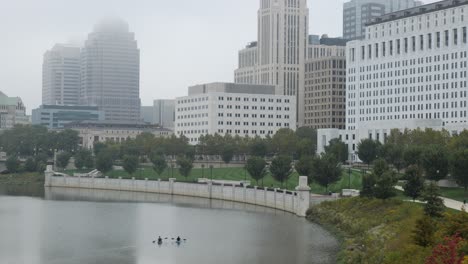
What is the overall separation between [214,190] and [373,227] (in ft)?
222

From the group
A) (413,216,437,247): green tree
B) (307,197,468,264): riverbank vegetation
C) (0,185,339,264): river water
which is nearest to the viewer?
(307,197,468,264): riverbank vegetation

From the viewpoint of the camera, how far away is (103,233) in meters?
98.0

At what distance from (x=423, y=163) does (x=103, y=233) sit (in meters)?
45.6

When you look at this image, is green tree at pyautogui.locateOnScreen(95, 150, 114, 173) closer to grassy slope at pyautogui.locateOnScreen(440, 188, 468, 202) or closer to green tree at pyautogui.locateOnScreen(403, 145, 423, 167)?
green tree at pyautogui.locateOnScreen(403, 145, 423, 167)

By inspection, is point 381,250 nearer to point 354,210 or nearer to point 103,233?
point 354,210

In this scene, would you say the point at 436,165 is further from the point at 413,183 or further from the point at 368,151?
the point at 368,151

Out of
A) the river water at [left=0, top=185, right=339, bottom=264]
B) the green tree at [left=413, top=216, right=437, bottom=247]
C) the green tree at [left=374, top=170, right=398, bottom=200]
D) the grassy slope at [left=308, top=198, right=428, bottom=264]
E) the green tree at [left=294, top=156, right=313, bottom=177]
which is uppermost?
the green tree at [left=294, top=156, right=313, bottom=177]

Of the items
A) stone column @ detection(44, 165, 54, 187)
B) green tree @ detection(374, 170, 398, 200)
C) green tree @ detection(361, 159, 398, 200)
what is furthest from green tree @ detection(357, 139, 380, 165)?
stone column @ detection(44, 165, 54, 187)

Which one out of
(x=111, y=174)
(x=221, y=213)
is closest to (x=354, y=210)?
(x=221, y=213)

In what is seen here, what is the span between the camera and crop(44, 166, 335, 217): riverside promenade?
11488 cm

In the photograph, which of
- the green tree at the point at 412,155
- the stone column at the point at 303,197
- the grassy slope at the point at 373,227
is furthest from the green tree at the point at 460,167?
the stone column at the point at 303,197

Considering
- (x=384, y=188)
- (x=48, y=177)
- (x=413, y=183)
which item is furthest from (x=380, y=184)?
(x=48, y=177)

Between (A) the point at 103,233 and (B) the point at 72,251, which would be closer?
(B) the point at 72,251

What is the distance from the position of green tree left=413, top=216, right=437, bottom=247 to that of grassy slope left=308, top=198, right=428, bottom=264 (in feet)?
2.88
